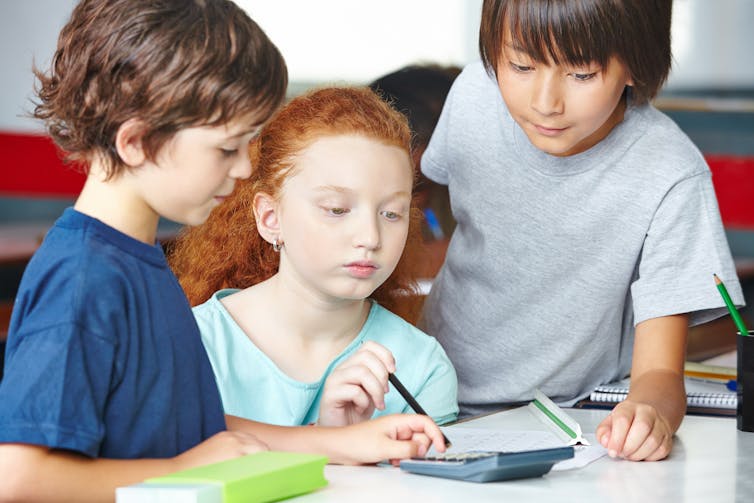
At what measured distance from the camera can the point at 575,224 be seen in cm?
144

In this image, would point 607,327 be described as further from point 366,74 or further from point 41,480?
point 366,74

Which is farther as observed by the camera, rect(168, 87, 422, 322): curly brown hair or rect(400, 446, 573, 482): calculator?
rect(168, 87, 422, 322): curly brown hair

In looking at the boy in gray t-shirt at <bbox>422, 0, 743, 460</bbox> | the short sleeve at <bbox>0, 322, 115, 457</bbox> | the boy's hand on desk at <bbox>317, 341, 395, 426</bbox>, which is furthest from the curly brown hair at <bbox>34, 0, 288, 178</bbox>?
the boy in gray t-shirt at <bbox>422, 0, 743, 460</bbox>

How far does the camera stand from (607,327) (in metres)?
1.48

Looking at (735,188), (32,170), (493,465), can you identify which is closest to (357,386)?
(493,465)

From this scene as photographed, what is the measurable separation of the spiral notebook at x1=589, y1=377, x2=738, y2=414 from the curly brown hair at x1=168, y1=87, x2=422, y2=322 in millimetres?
298

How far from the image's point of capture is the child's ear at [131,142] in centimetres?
90

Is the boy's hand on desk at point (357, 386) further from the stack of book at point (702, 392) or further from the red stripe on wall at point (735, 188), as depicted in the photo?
the red stripe on wall at point (735, 188)

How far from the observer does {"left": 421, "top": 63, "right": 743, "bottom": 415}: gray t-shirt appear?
136cm

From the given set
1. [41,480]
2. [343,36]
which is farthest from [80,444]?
[343,36]

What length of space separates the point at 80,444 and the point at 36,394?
51 millimetres

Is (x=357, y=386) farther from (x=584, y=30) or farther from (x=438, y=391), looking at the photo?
(x=584, y=30)

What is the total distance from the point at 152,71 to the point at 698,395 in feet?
2.89

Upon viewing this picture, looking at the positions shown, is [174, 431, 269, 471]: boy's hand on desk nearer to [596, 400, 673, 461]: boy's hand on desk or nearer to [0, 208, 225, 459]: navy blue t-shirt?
[0, 208, 225, 459]: navy blue t-shirt
